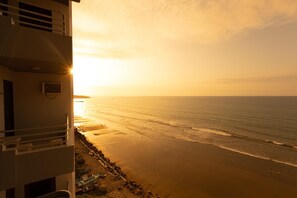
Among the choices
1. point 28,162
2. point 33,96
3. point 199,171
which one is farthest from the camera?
point 199,171

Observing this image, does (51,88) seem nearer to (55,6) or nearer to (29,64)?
(29,64)

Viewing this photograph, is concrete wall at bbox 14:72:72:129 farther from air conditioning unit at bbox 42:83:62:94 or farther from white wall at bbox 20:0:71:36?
white wall at bbox 20:0:71:36

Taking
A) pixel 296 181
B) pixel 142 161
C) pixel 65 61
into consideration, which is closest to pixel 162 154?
pixel 142 161

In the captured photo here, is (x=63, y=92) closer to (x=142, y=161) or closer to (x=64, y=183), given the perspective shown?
(x=64, y=183)

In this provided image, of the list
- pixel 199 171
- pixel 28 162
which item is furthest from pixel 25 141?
pixel 199 171

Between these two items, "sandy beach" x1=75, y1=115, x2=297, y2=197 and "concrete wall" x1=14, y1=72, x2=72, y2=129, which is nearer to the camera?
"concrete wall" x1=14, y1=72, x2=72, y2=129

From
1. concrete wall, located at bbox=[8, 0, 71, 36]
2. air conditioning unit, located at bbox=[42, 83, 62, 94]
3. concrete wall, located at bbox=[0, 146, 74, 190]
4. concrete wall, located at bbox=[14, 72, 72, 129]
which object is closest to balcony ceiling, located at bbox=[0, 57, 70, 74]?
concrete wall, located at bbox=[14, 72, 72, 129]
